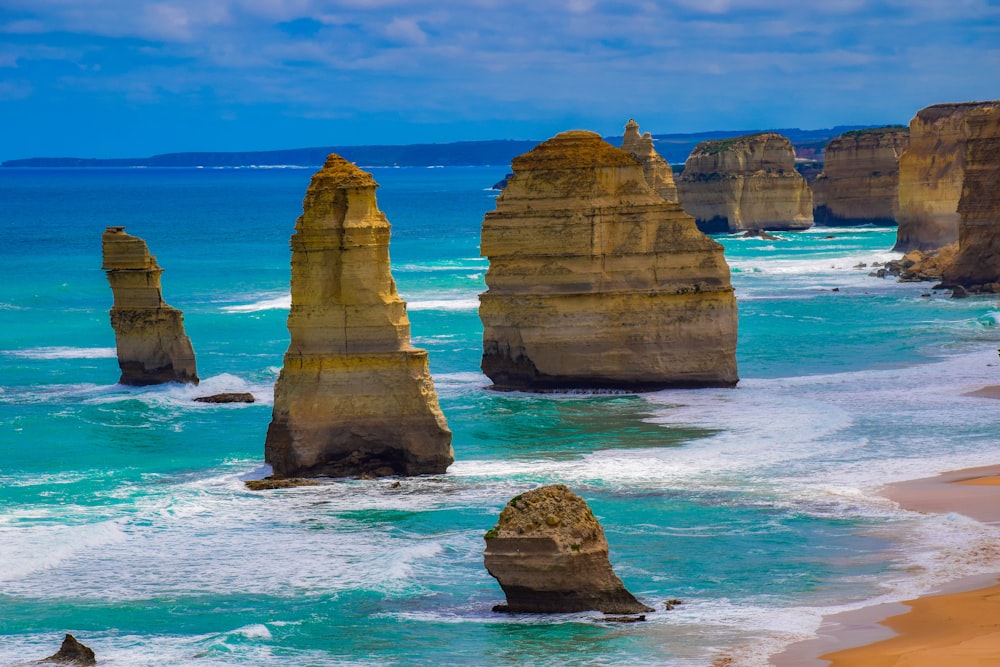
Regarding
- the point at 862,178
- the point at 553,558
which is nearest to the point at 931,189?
the point at 862,178

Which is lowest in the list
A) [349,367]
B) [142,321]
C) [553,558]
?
[553,558]

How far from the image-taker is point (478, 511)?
2312cm

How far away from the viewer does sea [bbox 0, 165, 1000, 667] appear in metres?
17.5

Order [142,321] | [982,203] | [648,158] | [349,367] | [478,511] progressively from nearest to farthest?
[478,511], [349,367], [142,321], [982,203], [648,158]

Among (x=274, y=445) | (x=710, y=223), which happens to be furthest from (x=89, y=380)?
(x=710, y=223)

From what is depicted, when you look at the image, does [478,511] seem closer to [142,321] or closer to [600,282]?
[600,282]

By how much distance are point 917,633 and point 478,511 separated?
25.8 feet

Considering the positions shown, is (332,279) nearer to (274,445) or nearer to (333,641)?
(274,445)

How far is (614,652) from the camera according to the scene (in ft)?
53.8

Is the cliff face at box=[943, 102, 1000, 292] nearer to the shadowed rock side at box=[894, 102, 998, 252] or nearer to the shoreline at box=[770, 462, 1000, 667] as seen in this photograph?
the shadowed rock side at box=[894, 102, 998, 252]

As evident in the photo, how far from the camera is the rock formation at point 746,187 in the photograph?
110562mm

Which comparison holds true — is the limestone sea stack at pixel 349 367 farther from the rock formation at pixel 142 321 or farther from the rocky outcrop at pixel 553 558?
the rock formation at pixel 142 321

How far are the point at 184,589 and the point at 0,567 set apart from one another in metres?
2.82

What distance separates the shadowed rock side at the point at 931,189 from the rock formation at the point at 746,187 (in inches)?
1080
